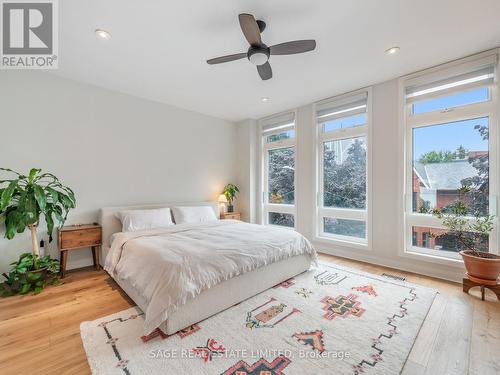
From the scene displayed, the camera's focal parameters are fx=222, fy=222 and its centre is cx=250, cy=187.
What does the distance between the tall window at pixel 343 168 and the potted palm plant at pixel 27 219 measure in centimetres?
404

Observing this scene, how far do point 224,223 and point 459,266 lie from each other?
3.26 metres

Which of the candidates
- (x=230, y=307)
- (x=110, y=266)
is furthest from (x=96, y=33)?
(x=230, y=307)

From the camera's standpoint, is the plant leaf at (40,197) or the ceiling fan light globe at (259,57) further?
the plant leaf at (40,197)

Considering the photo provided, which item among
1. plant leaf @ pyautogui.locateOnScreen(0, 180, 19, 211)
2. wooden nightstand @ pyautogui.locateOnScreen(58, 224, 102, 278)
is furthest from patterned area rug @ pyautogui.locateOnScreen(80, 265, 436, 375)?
plant leaf @ pyautogui.locateOnScreen(0, 180, 19, 211)

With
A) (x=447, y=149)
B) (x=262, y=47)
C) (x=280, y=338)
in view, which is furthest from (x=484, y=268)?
(x=262, y=47)

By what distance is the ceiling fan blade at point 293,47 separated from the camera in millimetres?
2023

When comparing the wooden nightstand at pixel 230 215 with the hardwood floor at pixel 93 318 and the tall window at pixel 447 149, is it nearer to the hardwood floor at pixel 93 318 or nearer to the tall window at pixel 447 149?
the hardwood floor at pixel 93 318

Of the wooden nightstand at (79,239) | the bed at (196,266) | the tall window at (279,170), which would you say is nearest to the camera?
the bed at (196,266)

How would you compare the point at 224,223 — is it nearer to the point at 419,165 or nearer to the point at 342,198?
the point at 342,198

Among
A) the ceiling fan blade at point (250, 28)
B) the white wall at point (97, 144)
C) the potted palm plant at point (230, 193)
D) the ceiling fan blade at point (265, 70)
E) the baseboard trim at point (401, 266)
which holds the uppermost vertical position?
the ceiling fan blade at point (250, 28)

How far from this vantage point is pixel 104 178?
11.8ft

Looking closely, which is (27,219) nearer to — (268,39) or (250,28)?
(250,28)

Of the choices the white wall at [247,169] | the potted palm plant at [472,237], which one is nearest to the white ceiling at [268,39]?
the white wall at [247,169]

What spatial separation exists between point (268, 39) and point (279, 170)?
290 cm
